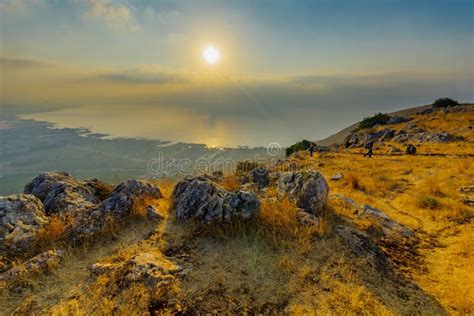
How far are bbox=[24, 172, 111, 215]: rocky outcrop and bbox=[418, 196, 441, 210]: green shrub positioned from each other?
14480 millimetres

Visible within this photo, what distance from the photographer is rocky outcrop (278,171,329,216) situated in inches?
363

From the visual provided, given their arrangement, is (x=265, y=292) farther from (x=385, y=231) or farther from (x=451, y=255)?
(x=451, y=255)

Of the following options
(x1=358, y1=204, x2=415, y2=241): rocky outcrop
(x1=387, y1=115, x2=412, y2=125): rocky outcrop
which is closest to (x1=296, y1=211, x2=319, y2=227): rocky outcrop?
(x1=358, y1=204, x2=415, y2=241): rocky outcrop

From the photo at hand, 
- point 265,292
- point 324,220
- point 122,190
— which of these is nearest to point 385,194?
point 324,220

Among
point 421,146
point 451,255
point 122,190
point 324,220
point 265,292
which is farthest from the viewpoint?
point 421,146

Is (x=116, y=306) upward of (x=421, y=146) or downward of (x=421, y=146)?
downward

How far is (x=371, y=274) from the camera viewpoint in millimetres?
6414

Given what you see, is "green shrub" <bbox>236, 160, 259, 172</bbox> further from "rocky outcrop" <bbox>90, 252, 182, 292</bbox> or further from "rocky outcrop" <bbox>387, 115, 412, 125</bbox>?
"rocky outcrop" <bbox>387, 115, 412, 125</bbox>

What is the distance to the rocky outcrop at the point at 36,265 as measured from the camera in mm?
6023

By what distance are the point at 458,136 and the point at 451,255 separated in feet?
101

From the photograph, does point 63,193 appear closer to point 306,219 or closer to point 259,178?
point 306,219

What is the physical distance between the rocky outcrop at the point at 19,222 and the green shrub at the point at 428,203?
15.4 meters

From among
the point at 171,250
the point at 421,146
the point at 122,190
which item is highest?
the point at 421,146

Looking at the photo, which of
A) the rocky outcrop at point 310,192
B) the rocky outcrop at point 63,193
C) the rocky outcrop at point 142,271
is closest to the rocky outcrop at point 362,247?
the rocky outcrop at point 310,192
